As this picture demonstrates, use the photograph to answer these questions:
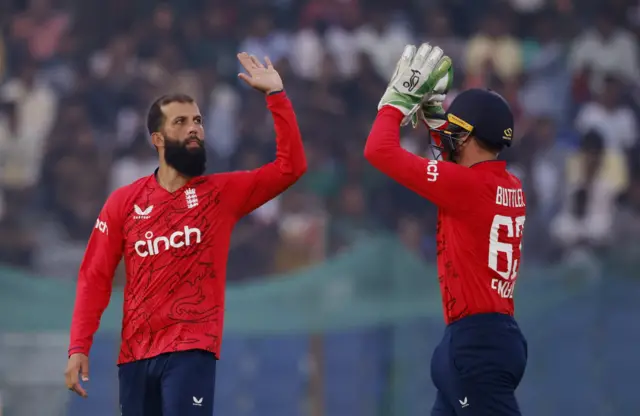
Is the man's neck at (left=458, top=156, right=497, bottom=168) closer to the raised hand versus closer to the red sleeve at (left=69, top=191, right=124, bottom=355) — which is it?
the raised hand

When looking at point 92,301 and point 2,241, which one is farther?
point 2,241

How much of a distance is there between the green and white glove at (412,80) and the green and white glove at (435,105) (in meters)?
0.07

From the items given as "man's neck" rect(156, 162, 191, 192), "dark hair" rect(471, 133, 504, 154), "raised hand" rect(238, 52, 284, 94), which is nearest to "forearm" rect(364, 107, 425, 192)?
"dark hair" rect(471, 133, 504, 154)

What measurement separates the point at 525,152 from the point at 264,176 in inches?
199

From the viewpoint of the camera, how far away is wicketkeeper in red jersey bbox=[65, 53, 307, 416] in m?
5.14

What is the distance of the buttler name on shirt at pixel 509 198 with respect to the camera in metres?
5.13

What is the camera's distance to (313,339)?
361 inches

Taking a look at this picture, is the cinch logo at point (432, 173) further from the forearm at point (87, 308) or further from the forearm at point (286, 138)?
the forearm at point (87, 308)

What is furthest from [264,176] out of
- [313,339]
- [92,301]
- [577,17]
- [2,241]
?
[577,17]

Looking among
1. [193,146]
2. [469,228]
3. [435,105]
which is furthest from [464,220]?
[193,146]

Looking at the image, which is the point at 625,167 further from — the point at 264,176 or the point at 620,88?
the point at 264,176

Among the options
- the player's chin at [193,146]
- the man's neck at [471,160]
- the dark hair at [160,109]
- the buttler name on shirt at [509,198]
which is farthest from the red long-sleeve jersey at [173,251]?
the buttler name on shirt at [509,198]

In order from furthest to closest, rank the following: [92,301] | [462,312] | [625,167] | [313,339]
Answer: [625,167], [313,339], [92,301], [462,312]

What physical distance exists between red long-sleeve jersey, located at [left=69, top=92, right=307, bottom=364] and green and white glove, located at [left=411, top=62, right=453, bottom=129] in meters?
0.63
